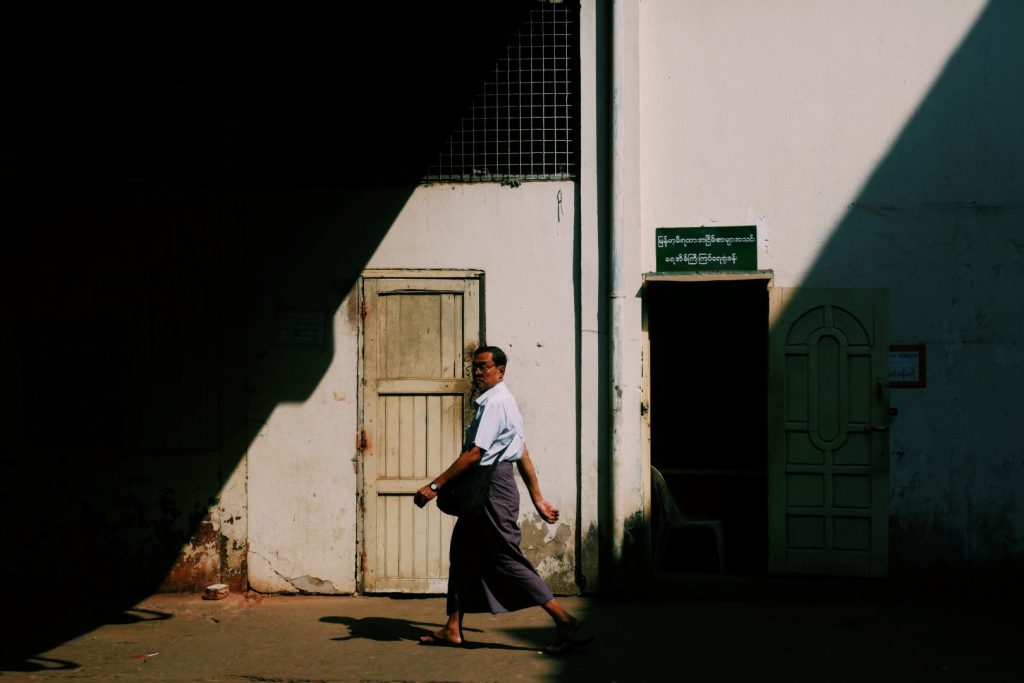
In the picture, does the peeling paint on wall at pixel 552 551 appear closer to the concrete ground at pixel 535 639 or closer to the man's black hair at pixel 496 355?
the concrete ground at pixel 535 639

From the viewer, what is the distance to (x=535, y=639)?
20.1ft

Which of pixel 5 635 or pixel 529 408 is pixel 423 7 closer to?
pixel 529 408

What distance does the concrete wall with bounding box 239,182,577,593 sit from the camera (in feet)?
23.5

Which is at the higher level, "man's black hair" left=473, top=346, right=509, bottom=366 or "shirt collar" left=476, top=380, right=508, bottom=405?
A: "man's black hair" left=473, top=346, right=509, bottom=366

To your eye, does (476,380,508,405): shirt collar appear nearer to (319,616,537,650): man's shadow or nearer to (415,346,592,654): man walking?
(415,346,592,654): man walking

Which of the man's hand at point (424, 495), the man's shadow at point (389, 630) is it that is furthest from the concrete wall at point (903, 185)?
the man's shadow at point (389, 630)

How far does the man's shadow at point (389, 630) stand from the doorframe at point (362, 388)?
0.59 metres

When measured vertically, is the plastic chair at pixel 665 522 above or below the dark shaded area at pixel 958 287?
below

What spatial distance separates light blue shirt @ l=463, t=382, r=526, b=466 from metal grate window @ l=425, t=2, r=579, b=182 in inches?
84.1

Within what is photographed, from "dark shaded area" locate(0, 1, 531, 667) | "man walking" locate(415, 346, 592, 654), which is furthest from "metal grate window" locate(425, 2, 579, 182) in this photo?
"man walking" locate(415, 346, 592, 654)

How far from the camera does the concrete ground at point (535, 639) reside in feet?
18.1

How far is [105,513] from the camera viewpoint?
7367 mm

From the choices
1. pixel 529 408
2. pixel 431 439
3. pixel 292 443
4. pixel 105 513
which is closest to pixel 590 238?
pixel 529 408

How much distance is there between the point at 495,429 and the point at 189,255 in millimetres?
3050
